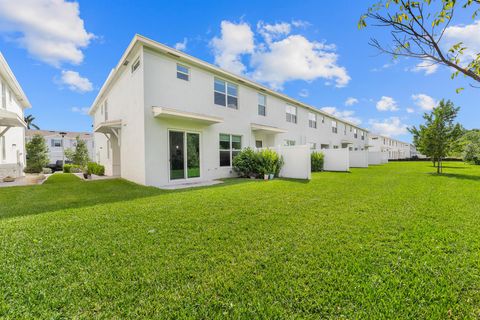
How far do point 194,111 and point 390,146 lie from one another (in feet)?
194

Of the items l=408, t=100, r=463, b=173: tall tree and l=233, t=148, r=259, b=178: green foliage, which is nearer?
l=233, t=148, r=259, b=178: green foliage

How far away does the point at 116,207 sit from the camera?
5.75 metres

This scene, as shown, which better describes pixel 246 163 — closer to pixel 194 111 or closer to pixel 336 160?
pixel 194 111

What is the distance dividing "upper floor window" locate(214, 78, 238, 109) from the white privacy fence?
13.1 feet

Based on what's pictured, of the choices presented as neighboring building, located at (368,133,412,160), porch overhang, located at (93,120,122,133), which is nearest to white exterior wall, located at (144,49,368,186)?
porch overhang, located at (93,120,122,133)

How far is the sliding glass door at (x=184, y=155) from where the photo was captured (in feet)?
33.4

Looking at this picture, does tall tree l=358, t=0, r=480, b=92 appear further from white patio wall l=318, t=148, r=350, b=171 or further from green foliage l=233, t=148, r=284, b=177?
white patio wall l=318, t=148, r=350, b=171

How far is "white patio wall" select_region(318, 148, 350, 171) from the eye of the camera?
Answer: 16812 mm

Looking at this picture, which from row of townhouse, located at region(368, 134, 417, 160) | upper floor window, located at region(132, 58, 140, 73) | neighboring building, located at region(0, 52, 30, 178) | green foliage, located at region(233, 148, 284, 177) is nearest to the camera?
upper floor window, located at region(132, 58, 140, 73)

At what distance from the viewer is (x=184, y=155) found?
10.6 meters

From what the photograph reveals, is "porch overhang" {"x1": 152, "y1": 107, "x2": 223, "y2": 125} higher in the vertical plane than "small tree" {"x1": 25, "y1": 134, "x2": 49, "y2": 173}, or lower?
higher

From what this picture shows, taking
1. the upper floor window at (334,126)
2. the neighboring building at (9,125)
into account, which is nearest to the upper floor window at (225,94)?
the neighboring building at (9,125)

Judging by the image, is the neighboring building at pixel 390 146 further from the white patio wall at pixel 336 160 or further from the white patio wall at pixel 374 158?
the white patio wall at pixel 336 160

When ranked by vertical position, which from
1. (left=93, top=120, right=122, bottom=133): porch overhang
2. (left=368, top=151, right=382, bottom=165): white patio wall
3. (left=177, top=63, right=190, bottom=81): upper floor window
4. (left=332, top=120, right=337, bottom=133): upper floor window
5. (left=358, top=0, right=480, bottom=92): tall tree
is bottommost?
(left=368, top=151, right=382, bottom=165): white patio wall
